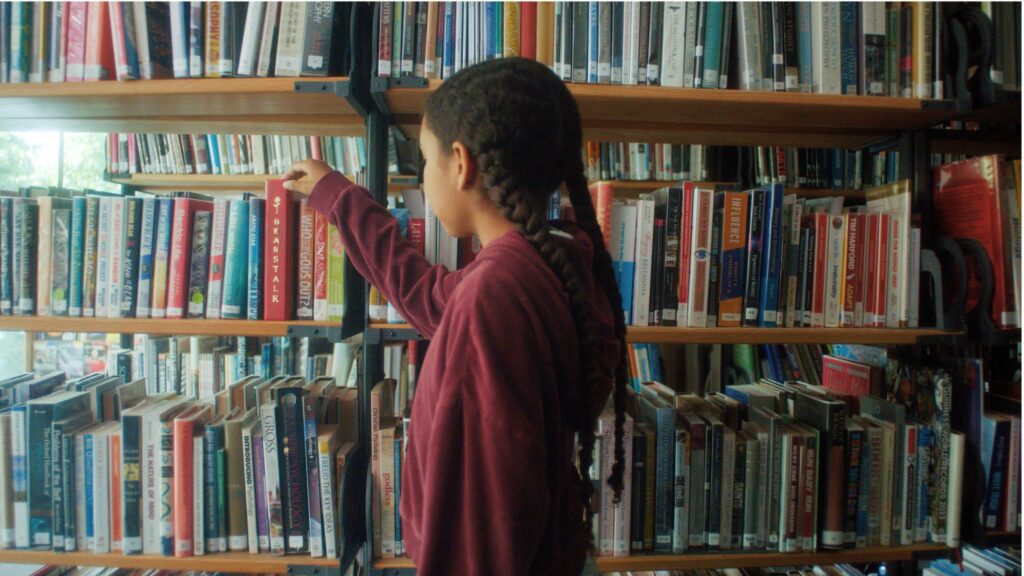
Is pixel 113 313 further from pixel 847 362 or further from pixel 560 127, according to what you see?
pixel 847 362

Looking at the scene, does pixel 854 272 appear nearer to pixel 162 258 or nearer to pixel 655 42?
pixel 655 42

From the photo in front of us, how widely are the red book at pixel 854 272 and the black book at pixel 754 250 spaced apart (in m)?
0.20

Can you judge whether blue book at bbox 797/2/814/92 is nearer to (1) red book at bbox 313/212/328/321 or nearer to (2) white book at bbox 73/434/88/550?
(1) red book at bbox 313/212/328/321

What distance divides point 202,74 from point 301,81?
232 millimetres

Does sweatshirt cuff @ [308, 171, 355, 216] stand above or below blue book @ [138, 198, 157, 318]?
above

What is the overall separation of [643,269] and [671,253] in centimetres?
7

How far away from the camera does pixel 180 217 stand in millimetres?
1102

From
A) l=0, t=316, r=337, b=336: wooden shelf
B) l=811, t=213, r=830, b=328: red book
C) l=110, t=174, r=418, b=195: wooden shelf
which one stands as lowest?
l=0, t=316, r=337, b=336: wooden shelf

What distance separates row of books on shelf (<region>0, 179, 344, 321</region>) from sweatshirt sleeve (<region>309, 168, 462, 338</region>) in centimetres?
8

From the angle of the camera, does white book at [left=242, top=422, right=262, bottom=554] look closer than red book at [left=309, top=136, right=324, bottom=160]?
Yes

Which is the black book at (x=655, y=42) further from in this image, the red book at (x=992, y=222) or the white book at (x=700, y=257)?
the red book at (x=992, y=222)

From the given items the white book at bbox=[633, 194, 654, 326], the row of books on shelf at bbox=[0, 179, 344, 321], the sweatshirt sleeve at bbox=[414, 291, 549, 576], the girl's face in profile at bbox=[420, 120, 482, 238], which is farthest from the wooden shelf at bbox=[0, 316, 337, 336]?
the white book at bbox=[633, 194, 654, 326]

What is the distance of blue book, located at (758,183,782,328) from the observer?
3.78ft

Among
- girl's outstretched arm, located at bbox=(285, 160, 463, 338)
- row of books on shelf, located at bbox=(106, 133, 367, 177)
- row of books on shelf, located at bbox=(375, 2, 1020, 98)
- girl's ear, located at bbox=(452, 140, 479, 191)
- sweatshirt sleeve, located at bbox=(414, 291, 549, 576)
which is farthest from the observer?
row of books on shelf, located at bbox=(106, 133, 367, 177)
